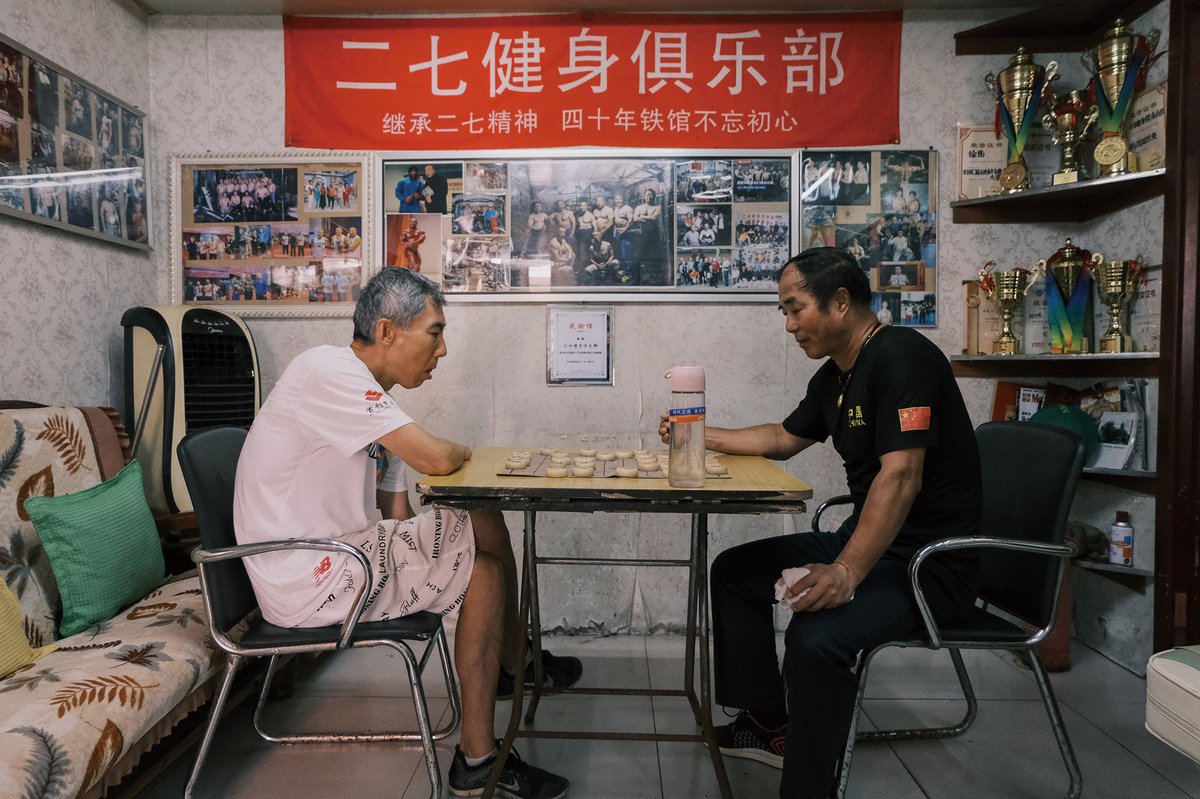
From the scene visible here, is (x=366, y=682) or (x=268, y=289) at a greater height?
(x=268, y=289)

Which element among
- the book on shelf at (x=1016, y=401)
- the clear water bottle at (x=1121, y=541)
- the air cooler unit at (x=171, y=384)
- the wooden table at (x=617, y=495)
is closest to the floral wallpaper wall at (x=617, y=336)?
the book on shelf at (x=1016, y=401)

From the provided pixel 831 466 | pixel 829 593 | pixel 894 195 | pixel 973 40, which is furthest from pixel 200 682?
pixel 973 40

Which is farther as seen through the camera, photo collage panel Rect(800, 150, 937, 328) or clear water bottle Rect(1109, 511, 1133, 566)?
photo collage panel Rect(800, 150, 937, 328)

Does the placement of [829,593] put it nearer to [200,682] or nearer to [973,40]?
[200,682]

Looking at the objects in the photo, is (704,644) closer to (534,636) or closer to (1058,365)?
(534,636)

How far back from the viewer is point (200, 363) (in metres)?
2.65

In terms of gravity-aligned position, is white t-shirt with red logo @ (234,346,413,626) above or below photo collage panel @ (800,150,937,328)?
below

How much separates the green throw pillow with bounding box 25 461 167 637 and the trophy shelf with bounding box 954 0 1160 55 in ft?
11.8

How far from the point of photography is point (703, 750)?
6.81ft

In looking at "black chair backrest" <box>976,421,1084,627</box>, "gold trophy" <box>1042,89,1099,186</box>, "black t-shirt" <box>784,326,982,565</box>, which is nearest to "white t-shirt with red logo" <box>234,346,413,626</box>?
"black t-shirt" <box>784,326,982,565</box>

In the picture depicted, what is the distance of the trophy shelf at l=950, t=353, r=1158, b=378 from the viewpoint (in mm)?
2570

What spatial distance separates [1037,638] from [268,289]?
3.10 m

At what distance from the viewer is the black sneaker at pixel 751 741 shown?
6.56ft

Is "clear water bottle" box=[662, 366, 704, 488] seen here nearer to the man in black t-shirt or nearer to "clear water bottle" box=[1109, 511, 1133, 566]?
the man in black t-shirt
